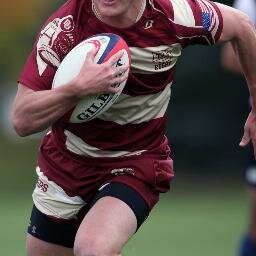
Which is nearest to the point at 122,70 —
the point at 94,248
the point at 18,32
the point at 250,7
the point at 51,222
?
the point at 94,248

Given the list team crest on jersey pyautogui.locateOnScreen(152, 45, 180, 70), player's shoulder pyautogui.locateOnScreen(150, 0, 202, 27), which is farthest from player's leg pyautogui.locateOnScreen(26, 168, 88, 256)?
player's shoulder pyautogui.locateOnScreen(150, 0, 202, 27)

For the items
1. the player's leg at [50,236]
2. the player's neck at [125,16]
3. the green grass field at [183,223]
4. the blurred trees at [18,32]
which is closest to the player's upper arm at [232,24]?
the player's neck at [125,16]

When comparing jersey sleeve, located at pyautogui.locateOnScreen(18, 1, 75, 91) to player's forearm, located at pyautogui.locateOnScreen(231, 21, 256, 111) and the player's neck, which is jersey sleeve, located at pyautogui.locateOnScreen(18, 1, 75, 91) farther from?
player's forearm, located at pyautogui.locateOnScreen(231, 21, 256, 111)

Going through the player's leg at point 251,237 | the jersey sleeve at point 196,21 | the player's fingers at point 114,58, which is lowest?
the player's leg at point 251,237

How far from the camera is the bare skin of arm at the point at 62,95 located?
200 inches

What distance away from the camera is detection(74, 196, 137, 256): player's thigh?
5.16 meters

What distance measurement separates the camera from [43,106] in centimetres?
Result: 516

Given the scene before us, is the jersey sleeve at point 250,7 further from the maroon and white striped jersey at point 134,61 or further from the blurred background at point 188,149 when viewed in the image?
the blurred background at point 188,149

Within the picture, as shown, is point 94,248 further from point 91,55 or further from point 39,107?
point 91,55

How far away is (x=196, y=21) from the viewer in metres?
5.56

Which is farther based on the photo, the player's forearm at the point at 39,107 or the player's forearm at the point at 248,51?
the player's forearm at the point at 248,51

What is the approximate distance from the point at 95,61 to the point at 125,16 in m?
0.36

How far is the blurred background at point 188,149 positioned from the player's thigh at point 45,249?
164 inches

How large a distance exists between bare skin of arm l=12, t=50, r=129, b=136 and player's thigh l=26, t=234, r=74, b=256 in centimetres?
88
